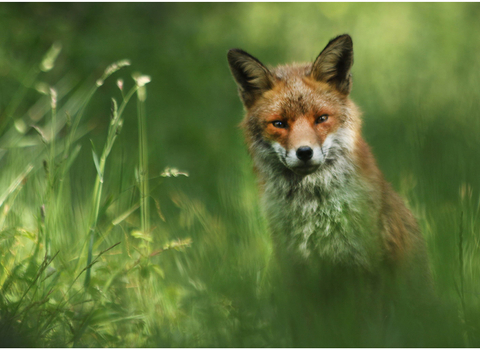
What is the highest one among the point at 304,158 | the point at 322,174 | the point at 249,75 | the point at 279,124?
the point at 249,75

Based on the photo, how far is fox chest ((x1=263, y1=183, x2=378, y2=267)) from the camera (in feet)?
11.1

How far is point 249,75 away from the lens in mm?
4062

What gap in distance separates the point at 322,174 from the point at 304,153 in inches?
17.7

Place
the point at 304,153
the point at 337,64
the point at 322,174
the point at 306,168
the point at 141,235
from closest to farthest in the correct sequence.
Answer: the point at 141,235
the point at 304,153
the point at 306,168
the point at 322,174
the point at 337,64

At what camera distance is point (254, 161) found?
13.4 ft

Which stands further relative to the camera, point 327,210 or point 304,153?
point 327,210

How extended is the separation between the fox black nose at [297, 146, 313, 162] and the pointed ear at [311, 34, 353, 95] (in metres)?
0.89

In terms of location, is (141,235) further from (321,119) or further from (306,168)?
(321,119)

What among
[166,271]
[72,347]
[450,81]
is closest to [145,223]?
[166,271]

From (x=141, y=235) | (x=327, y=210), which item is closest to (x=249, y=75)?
(x=327, y=210)

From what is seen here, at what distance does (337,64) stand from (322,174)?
1001 mm

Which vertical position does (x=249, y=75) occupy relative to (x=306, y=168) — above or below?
above

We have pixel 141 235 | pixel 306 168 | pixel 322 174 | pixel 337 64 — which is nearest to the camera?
→ pixel 141 235

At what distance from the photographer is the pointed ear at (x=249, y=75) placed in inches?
154
